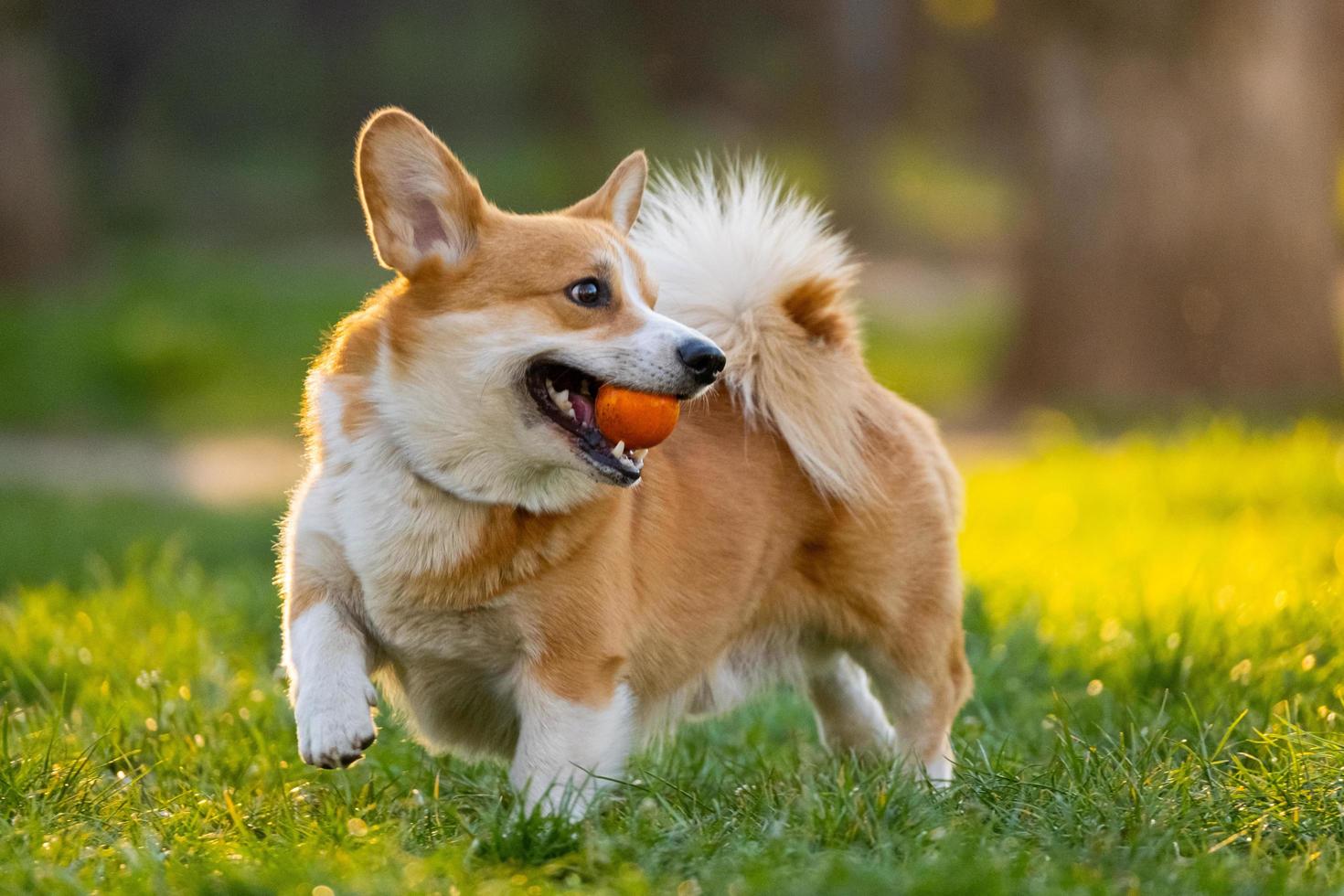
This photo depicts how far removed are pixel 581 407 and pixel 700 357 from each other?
1.02ft

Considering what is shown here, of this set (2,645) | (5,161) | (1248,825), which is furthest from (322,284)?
(1248,825)

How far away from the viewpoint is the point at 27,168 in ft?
45.3

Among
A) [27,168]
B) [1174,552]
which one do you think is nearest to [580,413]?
[1174,552]

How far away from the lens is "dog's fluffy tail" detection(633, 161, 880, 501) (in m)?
3.93

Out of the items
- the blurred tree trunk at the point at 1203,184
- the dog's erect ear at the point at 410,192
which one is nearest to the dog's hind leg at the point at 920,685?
the dog's erect ear at the point at 410,192

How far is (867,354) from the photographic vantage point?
1505cm

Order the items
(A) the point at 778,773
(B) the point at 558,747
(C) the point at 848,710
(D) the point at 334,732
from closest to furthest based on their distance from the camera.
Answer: (D) the point at 334,732 < (B) the point at 558,747 < (A) the point at 778,773 < (C) the point at 848,710

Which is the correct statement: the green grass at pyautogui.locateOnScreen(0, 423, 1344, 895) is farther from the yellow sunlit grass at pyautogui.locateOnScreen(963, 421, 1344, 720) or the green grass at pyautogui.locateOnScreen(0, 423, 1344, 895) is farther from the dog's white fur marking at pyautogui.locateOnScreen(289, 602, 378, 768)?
the dog's white fur marking at pyautogui.locateOnScreen(289, 602, 378, 768)

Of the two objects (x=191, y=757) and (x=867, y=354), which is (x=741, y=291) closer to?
(x=191, y=757)

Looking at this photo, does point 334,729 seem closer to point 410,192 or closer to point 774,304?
point 410,192

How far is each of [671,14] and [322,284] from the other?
9766 mm

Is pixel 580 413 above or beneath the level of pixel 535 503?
above

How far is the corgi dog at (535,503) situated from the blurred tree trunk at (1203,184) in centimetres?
701

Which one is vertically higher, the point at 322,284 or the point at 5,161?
the point at 5,161
